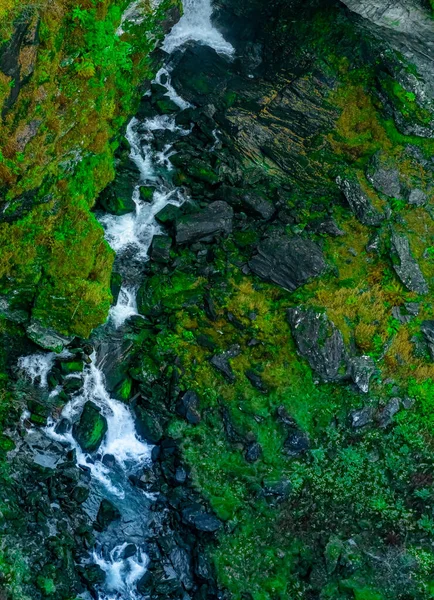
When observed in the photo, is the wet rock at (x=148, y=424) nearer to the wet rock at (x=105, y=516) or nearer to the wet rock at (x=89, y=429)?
the wet rock at (x=89, y=429)

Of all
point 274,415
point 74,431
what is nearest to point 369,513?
point 274,415

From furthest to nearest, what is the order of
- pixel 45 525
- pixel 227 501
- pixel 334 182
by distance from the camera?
pixel 334 182
pixel 227 501
pixel 45 525

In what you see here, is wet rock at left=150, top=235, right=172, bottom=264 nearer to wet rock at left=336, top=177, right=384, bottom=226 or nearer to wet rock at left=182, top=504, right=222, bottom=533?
wet rock at left=336, top=177, right=384, bottom=226

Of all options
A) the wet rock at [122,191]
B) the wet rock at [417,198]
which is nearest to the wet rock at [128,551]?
the wet rock at [122,191]

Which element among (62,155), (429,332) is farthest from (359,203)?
(62,155)

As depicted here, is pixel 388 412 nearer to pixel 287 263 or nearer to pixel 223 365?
pixel 223 365

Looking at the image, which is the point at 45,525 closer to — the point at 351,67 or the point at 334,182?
the point at 334,182

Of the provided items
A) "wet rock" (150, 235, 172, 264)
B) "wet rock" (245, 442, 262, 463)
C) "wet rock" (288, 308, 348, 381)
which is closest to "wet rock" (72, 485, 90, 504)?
"wet rock" (245, 442, 262, 463)
